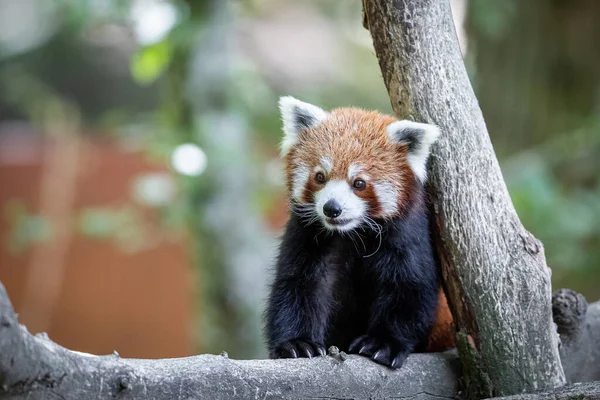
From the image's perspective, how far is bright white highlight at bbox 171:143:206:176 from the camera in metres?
5.38

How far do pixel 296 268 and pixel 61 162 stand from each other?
676 centimetres

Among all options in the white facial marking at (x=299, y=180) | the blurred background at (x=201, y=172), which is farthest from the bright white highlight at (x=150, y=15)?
the white facial marking at (x=299, y=180)

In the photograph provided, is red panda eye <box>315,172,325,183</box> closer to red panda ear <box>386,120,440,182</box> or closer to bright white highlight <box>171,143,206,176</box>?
red panda ear <box>386,120,440,182</box>

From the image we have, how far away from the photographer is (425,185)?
115 inches

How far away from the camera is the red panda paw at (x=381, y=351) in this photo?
2799 millimetres

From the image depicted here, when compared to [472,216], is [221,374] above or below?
below

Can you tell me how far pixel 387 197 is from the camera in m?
3.07

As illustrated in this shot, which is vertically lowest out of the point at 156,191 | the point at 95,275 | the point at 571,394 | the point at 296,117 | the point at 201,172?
the point at 571,394

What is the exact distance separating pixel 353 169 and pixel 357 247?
1.14 feet

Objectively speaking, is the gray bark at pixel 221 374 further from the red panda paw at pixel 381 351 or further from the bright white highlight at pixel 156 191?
the bright white highlight at pixel 156 191

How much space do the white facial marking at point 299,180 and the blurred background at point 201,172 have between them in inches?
14.2

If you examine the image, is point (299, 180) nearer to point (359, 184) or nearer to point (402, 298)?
point (359, 184)

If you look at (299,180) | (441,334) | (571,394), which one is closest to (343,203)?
(299,180)

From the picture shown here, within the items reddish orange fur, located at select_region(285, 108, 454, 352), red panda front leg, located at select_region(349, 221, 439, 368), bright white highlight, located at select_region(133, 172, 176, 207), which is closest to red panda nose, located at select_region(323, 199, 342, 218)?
reddish orange fur, located at select_region(285, 108, 454, 352)
